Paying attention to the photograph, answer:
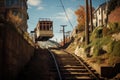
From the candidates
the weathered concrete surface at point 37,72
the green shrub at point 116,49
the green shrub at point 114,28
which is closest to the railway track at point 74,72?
the weathered concrete surface at point 37,72

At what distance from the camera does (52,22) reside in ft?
160

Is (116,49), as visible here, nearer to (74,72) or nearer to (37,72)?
(74,72)

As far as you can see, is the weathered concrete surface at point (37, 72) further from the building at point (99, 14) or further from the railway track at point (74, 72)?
the building at point (99, 14)

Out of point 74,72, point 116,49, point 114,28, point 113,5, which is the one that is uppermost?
point 113,5

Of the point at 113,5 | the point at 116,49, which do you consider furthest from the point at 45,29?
the point at 116,49

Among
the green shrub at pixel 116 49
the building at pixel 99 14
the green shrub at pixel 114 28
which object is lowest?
the green shrub at pixel 116 49

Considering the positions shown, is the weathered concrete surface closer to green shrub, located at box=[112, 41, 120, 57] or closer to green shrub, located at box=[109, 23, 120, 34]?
green shrub, located at box=[112, 41, 120, 57]

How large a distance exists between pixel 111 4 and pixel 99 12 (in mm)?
31343

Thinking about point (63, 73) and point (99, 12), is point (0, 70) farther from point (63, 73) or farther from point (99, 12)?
point (99, 12)

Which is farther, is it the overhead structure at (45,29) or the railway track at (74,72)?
the overhead structure at (45,29)

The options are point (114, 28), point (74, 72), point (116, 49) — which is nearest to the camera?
point (74, 72)

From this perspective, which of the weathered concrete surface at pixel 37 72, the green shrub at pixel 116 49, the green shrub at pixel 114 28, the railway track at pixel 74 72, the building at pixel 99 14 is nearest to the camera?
the weathered concrete surface at pixel 37 72

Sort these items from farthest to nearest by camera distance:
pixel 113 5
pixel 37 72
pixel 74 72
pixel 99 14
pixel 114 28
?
pixel 99 14
pixel 113 5
pixel 114 28
pixel 74 72
pixel 37 72

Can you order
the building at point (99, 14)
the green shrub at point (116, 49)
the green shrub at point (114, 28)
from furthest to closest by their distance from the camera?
the building at point (99, 14) < the green shrub at point (114, 28) < the green shrub at point (116, 49)
